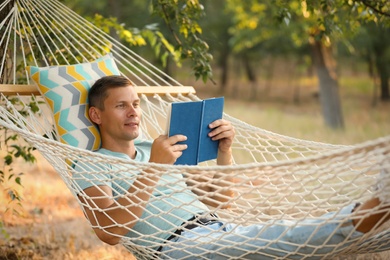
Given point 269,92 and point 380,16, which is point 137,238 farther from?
point 269,92

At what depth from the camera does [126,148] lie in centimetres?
215

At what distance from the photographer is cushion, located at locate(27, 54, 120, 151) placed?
221 centimetres

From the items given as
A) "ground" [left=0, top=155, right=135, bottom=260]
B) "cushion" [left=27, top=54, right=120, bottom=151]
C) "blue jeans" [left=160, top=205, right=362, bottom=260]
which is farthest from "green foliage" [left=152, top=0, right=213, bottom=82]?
"blue jeans" [left=160, top=205, right=362, bottom=260]

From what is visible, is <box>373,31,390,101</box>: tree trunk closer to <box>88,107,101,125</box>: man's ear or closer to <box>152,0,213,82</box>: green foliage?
<box>152,0,213,82</box>: green foliage

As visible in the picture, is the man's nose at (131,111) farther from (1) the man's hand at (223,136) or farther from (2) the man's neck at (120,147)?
(1) the man's hand at (223,136)

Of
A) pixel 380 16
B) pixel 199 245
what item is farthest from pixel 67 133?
pixel 380 16

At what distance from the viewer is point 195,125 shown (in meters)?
2.03

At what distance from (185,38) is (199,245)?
4.99 ft

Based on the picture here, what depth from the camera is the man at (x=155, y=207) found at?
165cm

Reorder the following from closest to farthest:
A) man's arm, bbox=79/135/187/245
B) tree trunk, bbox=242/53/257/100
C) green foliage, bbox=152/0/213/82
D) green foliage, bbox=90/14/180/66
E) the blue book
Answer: man's arm, bbox=79/135/187/245, the blue book, green foliage, bbox=152/0/213/82, green foliage, bbox=90/14/180/66, tree trunk, bbox=242/53/257/100

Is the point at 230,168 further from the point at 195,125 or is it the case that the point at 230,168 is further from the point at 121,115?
the point at 121,115

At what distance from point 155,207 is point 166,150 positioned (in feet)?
0.69

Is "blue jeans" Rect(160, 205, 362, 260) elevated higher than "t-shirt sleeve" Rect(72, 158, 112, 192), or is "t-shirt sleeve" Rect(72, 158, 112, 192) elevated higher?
"t-shirt sleeve" Rect(72, 158, 112, 192)

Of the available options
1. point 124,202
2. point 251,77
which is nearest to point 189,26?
point 124,202
